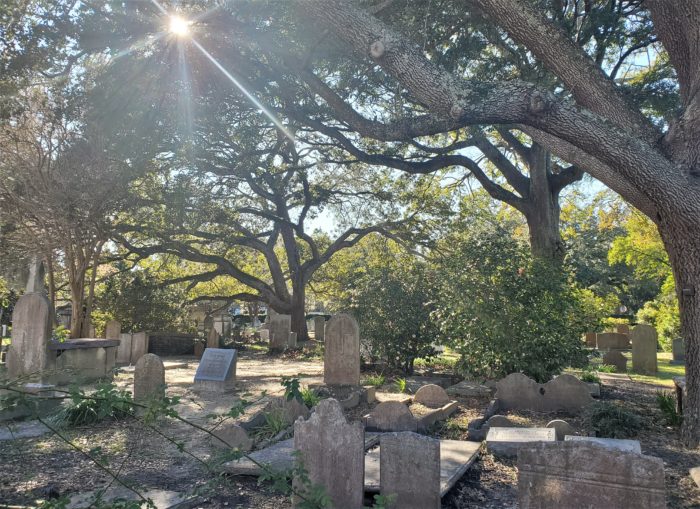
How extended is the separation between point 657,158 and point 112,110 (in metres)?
9.99

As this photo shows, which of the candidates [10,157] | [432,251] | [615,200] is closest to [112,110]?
[10,157]

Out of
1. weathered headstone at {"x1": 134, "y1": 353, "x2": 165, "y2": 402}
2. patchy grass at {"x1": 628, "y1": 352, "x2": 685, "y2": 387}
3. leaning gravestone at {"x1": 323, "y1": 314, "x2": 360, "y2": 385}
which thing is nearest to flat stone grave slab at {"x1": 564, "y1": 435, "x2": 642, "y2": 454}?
leaning gravestone at {"x1": 323, "y1": 314, "x2": 360, "y2": 385}

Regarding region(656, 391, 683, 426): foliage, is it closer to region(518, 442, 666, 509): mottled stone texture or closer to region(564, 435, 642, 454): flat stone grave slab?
region(564, 435, 642, 454): flat stone grave slab

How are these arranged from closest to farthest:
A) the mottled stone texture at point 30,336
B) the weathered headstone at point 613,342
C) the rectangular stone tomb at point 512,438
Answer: the rectangular stone tomb at point 512,438
the mottled stone texture at point 30,336
the weathered headstone at point 613,342

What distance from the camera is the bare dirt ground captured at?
16.7 ft

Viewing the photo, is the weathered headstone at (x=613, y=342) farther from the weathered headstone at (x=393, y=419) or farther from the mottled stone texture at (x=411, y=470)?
the mottled stone texture at (x=411, y=470)

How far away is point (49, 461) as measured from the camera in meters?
6.26

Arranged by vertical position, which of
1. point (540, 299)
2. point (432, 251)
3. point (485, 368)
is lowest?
point (485, 368)

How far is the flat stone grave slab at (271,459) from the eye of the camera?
5621mm

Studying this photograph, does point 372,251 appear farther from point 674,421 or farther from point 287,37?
point 674,421

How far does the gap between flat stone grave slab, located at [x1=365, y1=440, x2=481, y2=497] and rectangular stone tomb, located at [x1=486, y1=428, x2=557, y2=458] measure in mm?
186

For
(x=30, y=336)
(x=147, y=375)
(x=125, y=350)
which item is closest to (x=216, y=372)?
(x=147, y=375)

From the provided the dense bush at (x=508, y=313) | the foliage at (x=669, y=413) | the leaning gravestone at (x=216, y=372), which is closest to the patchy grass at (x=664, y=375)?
the dense bush at (x=508, y=313)

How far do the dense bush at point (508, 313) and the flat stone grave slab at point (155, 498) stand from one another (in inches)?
270
